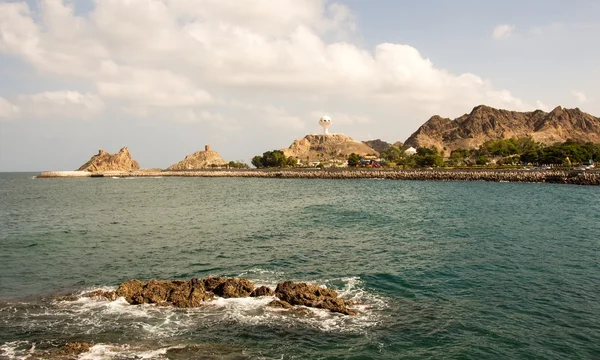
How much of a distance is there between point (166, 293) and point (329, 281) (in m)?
9.20

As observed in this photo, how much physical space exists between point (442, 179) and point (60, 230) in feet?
322

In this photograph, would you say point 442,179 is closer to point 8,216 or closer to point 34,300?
point 8,216

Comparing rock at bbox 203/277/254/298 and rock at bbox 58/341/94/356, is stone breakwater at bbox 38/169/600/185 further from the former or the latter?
rock at bbox 58/341/94/356

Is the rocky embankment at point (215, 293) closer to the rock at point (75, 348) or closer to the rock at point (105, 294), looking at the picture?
the rock at point (105, 294)

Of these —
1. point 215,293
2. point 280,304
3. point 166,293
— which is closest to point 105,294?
point 166,293

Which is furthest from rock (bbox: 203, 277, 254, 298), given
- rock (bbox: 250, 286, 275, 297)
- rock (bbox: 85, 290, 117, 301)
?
rock (bbox: 85, 290, 117, 301)

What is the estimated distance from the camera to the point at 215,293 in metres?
21.5

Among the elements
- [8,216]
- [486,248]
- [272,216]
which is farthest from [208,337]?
[8,216]

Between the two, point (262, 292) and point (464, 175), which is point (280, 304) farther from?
point (464, 175)

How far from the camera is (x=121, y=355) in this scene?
48.4ft

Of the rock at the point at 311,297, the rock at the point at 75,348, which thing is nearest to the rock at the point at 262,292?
the rock at the point at 311,297

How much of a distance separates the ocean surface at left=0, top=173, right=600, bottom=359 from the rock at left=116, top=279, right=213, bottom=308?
76 centimetres

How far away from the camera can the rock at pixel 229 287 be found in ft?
69.1

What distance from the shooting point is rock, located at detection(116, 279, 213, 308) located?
66.0 feet
